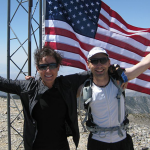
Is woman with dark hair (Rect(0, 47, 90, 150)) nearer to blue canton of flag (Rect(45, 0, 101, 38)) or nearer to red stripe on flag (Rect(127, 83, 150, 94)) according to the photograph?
blue canton of flag (Rect(45, 0, 101, 38))

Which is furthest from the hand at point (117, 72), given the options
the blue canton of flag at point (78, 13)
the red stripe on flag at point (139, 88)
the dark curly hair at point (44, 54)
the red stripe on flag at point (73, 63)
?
the blue canton of flag at point (78, 13)

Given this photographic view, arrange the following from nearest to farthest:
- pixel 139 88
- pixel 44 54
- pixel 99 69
Answer: pixel 44 54
pixel 99 69
pixel 139 88

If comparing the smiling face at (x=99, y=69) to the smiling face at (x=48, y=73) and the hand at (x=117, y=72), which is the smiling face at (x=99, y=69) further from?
the smiling face at (x=48, y=73)

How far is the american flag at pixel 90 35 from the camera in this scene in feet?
15.2

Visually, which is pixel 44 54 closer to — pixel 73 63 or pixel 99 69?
pixel 99 69

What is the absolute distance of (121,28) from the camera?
202 inches

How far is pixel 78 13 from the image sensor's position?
4.84m

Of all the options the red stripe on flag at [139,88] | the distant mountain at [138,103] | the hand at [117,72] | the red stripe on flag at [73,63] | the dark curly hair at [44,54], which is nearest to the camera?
the dark curly hair at [44,54]

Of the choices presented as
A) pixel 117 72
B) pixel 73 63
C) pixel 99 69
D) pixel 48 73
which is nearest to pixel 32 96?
pixel 48 73

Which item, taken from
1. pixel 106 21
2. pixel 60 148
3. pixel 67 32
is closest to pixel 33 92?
pixel 60 148

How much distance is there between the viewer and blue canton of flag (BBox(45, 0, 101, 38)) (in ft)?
15.2

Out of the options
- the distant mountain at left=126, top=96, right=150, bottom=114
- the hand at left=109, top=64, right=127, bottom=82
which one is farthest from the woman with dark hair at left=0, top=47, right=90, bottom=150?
the distant mountain at left=126, top=96, right=150, bottom=114

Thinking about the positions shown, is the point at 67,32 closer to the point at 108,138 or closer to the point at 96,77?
the point at 96,77

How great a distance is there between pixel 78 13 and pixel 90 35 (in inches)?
26.0
